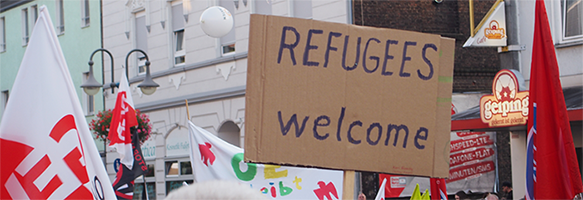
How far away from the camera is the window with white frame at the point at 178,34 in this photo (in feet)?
72.0

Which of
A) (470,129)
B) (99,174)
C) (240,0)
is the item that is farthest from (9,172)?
(240,0)

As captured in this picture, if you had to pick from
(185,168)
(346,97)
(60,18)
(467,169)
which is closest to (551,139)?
(346,97)

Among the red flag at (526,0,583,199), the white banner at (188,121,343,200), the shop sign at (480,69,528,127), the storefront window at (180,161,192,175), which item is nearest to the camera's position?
the red flag at (526,0,583,199)

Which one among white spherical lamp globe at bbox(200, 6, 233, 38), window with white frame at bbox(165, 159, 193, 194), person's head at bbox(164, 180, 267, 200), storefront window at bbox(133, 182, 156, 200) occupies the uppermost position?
white spherical lamp globe at bbox(200, 6, 233, 38)

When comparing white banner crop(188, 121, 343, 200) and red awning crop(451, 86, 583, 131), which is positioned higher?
red awning crop(451, 86, 583, 131)

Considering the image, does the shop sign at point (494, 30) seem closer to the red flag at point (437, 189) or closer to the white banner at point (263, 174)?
the red flag at point (437, 189)

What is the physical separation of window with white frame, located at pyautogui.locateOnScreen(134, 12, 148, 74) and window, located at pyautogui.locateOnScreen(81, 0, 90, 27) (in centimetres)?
348

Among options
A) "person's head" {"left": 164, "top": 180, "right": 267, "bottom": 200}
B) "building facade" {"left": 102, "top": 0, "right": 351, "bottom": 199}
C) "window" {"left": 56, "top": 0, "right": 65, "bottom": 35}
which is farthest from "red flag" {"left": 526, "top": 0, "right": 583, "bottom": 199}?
"window" {"left": 56, "top": 0, "right": 65, "bottom": 35}

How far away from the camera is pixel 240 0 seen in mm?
19594

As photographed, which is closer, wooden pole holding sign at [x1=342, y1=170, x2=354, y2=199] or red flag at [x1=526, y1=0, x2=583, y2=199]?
wooden pole holding sign at [x1=342, y1=170, x2=354, y2=199]

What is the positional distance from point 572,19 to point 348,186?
9.28m

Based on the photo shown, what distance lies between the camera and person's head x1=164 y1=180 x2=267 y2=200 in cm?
201

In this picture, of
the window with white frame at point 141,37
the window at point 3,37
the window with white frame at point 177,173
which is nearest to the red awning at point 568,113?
the window with white frame at point 177,173

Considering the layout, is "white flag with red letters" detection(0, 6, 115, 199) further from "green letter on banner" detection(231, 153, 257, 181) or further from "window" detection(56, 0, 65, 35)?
"window" detection(56, 0, 65, 35)
